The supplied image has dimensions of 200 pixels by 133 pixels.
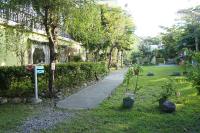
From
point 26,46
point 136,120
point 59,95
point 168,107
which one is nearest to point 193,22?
point 26,46

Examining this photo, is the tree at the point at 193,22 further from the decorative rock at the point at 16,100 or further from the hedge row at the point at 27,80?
the decorative rock at the point at 16,100

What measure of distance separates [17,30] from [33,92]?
2.42m

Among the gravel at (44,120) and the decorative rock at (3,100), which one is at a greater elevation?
the decorative rock at (3,100)

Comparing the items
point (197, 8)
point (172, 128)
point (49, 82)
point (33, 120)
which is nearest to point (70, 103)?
point (49, 82)

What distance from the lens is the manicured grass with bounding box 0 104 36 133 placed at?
Answer: 8349 mm

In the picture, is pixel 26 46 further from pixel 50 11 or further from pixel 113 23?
pixel 113 23

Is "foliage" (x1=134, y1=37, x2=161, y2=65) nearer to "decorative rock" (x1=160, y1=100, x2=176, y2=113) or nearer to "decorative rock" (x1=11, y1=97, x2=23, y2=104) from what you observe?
"decorative rock" (x1=11, y1=97, x2=23, y2=104)

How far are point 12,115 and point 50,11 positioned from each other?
432 cm

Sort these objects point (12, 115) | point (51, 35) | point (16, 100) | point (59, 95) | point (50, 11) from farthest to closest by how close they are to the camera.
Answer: point (59, 95) → point (51, 35) → point (50, 11) → point (16, 100) → point (12, 115)

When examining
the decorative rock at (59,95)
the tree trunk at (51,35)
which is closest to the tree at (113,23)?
the tree trunk at (51,35)

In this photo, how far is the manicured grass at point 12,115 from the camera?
8.35m

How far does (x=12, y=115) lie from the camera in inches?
381

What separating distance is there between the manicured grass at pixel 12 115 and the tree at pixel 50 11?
2009mm

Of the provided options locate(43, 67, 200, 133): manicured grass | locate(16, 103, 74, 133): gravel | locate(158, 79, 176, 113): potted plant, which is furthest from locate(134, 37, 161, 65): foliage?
locate(16, 103, 74, 133): gravel
